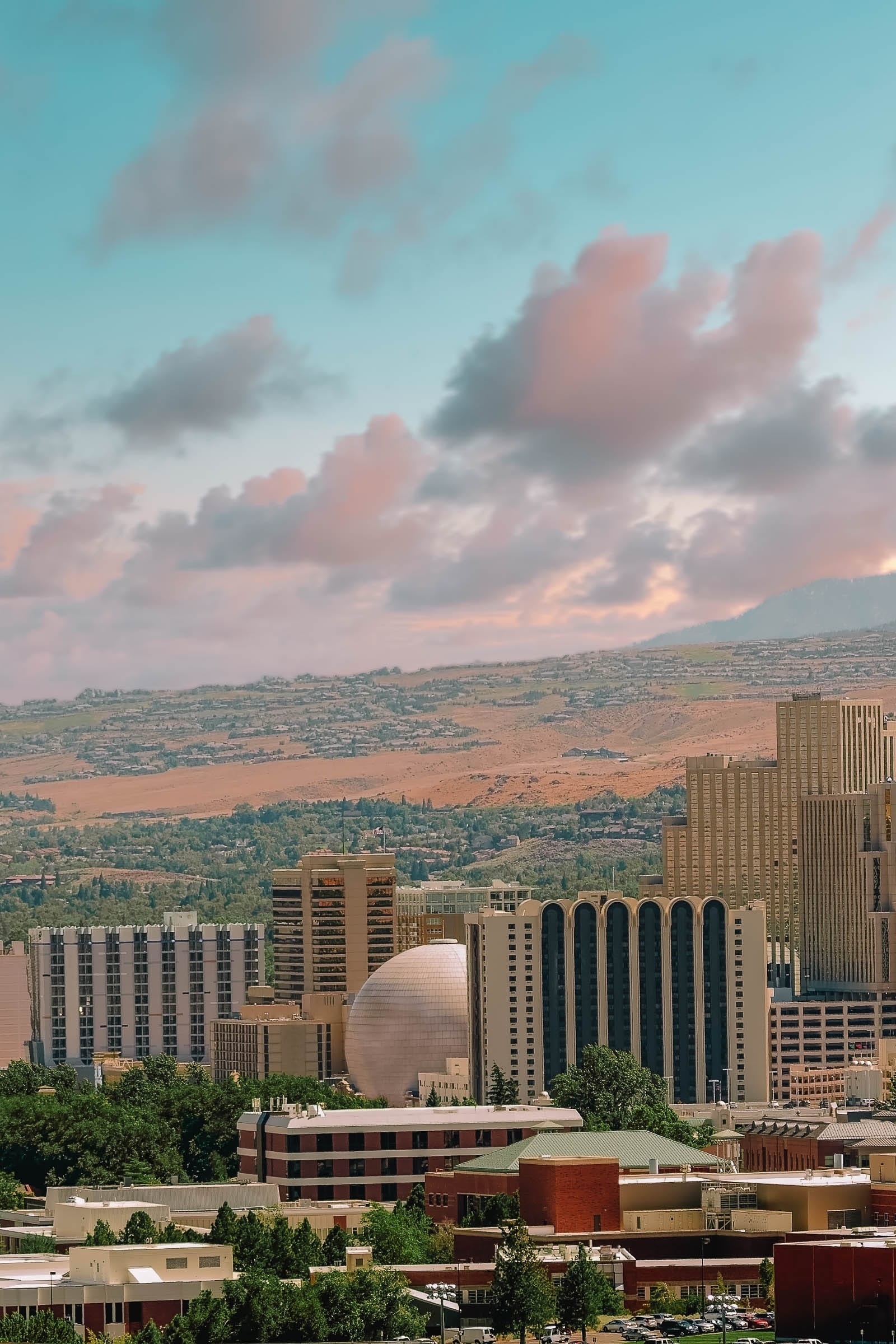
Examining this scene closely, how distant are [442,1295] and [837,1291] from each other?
15.7 metres

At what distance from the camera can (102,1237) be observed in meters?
128

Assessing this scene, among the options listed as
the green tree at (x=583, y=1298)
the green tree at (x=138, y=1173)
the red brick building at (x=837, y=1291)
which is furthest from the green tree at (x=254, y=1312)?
the green tree at (x=138, y=1173)

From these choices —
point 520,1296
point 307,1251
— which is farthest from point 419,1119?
point 520,1296

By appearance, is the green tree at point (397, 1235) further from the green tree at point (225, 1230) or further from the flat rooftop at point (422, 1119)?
the flat rooftop at point (422, 1119)

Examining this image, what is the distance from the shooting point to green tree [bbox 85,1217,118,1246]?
12756 centimetres

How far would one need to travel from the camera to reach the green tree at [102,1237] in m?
128

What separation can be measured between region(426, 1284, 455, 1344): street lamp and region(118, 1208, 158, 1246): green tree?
33.9ft

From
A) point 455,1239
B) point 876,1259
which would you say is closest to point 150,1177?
point 455,1239

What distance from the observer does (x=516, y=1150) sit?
15075cm

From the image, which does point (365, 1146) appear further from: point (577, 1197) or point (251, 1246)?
point (251, 1246)

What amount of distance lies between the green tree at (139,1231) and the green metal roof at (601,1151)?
21390 mm

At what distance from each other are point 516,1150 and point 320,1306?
35.7 m

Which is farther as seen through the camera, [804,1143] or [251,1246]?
[804,1143]

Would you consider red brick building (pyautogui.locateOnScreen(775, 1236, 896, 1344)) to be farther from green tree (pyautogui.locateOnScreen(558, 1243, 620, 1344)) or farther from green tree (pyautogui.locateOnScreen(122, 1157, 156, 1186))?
green tree (pyautogui.locateOnScreen(122, 1157, 156, 1186))
